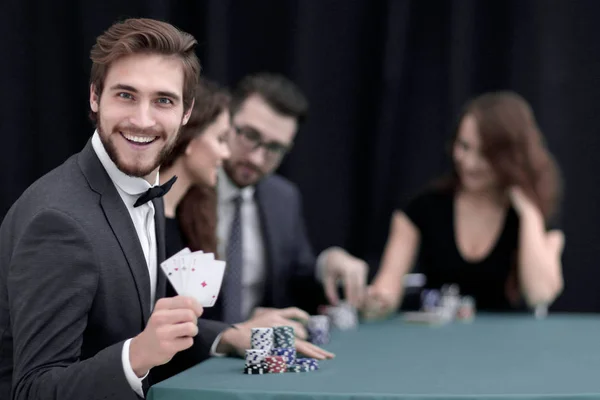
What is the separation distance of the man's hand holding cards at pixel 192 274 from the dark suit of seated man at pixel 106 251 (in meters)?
0.08

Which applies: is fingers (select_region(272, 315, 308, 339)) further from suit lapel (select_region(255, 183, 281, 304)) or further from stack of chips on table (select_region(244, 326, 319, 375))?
suit lapel (select_region(255, 183, 281, 304))

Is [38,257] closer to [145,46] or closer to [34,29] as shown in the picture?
[145,46]

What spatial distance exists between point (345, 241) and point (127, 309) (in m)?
2.65

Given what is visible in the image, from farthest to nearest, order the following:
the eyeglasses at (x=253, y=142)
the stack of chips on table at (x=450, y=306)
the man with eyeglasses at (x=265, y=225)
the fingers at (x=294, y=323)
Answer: the eyeglasses at (x=253, y=142) < the man with eyeglasses at (x=265, y=225) < the stack of chips on table at (x=450, y=306) < the fingers at (x=294, y=323)

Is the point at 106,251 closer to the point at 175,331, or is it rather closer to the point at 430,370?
the point at 175,331

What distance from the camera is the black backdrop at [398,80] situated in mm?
4301

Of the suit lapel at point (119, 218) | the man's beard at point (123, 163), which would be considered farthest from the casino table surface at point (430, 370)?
the man's beard at point (123, 163)

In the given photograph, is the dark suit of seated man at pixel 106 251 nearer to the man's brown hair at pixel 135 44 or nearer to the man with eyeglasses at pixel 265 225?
the man's brown hair at pixel 135 44

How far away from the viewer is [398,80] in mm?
4305

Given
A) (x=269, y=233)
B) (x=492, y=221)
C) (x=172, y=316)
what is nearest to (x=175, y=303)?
(x=172, y=316)

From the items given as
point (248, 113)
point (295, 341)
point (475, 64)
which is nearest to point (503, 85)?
point (475, 64)

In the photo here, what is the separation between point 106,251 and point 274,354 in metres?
0.48

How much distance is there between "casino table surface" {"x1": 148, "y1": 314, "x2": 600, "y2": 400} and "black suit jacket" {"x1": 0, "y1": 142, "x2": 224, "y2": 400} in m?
0.17

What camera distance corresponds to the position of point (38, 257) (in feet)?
5.51
